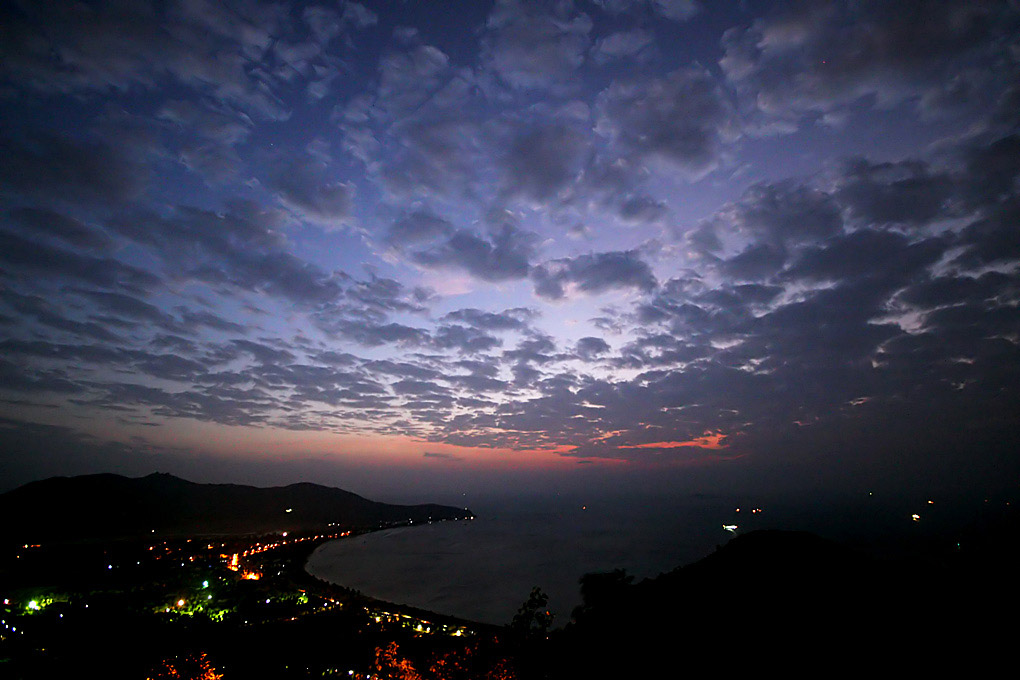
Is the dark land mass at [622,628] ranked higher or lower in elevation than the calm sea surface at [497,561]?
higher

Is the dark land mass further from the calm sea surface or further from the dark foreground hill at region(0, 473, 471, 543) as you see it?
the dark foreground hill at region(0, 473, 471, 543)

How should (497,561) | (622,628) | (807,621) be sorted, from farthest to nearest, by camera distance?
(497,561)
(622,628)
(807,621)

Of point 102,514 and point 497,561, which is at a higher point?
point 102,514

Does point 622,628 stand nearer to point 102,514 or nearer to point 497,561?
point 497,561

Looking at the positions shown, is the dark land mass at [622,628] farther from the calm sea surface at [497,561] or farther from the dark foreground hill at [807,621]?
the calm sea surface at [497,561]

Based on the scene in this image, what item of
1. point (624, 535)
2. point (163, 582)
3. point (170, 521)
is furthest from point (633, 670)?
point (170, 521)

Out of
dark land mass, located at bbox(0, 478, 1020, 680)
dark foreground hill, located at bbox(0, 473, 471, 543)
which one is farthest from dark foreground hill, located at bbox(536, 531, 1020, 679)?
dark foreground hill, located at bbox(0, 473, 471, 543)

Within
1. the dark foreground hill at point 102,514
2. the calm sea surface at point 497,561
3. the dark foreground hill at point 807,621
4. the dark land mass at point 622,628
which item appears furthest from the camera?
the dark foreground hill at point 102,514

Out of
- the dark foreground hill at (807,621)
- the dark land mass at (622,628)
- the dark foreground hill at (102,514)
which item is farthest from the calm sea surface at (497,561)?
the dark foreground hill at (102,514)

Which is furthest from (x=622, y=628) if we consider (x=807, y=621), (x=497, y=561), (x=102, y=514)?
(x=102, y=514)

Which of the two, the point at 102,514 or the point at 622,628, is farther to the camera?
the point at 102,514
